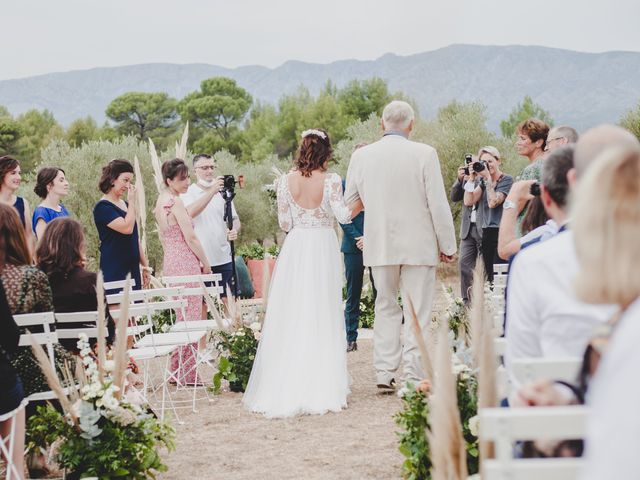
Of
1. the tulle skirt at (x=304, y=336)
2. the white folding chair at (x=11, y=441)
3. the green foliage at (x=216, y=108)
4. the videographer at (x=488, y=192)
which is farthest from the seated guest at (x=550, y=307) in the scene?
the green foliage at (x=216, y=108)

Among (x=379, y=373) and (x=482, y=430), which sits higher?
(x=482, y=430)

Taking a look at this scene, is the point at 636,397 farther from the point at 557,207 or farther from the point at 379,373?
the point at 379,373

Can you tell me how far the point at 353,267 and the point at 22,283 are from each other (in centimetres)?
508

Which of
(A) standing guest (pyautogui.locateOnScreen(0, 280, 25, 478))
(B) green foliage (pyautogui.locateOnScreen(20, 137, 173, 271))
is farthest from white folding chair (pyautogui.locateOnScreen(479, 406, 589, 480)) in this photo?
(B) green foliage (pyautogui.locateOnScreen(20, 137, 173, 271))

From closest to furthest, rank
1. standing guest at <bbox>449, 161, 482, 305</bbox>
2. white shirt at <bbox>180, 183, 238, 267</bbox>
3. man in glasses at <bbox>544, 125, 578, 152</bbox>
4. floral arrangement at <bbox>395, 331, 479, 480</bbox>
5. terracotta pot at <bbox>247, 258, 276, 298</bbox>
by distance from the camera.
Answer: floral arrangement at <bbox>395, 331, 479, 480</bbox>
man in glasses at <bbox>544, 125, 578, 152</bbox>
white shirt at <bbox>180, 183, 238, 267</bbox>
standing guest at <bbox>449, 161, 482, 305</bbox>
terracotta pot at <bbox>247, 258, 276, 298</bbox>

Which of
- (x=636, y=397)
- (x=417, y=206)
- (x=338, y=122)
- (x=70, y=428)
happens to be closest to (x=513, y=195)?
(x=417, y=206)

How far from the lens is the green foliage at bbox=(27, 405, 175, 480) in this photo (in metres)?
4.54

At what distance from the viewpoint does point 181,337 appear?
23.1 ft

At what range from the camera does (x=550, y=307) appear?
2.55 meters

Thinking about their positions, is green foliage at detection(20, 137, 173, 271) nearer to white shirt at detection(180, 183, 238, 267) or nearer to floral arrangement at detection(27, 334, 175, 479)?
white shirt at detection(180, 183, 238, 267)

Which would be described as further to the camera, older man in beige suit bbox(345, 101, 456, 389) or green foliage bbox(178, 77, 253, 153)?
green foliage bbox(178, 77, 253, 153)

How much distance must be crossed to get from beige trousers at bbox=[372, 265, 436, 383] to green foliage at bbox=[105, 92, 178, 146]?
77.3 metres

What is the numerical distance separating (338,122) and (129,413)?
5868 cm

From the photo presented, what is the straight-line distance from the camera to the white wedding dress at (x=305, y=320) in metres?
6.82
